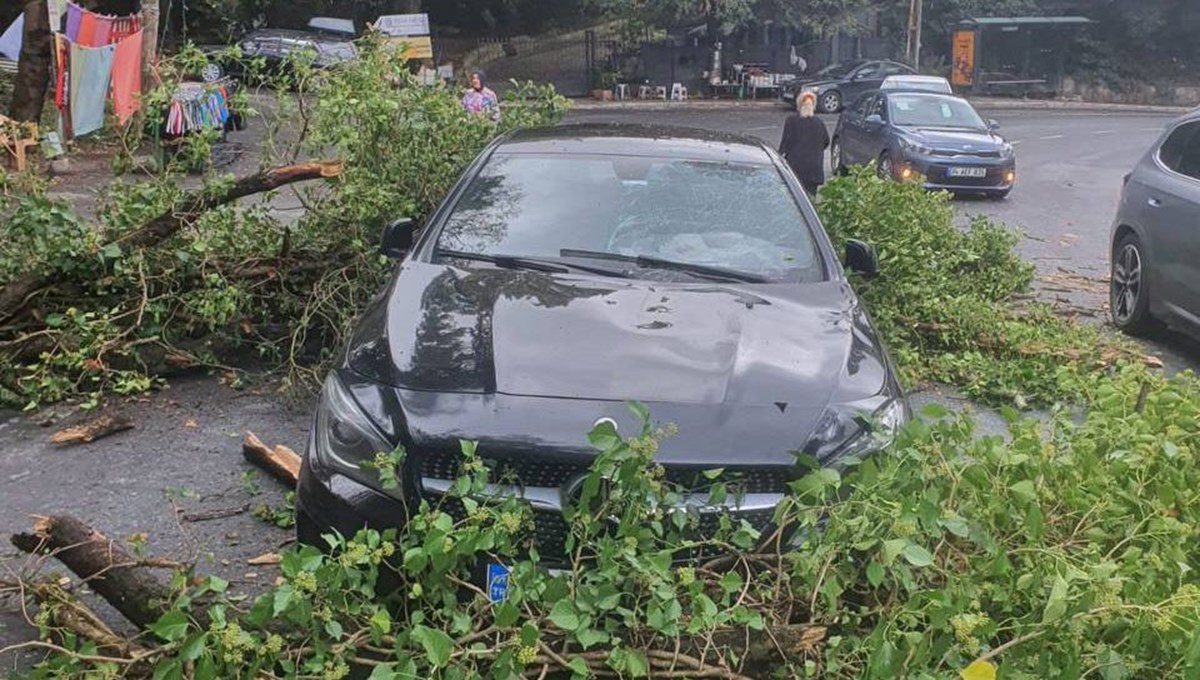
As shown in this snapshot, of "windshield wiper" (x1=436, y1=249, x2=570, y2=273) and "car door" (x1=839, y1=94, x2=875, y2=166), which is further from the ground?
"windshield wiper" (x1=436, y1=249, x2=570, y2=273)

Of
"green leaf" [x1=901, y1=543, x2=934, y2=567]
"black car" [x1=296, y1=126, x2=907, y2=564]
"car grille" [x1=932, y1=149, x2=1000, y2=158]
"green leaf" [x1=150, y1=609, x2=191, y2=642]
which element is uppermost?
"black car" [x1=296, y1=126, x2=907, y2=564]

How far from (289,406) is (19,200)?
6.39 feet

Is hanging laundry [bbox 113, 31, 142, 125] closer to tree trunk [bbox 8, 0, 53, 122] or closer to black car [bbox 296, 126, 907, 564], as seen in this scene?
tree trunk [bbox 8, 0, 53, 122]

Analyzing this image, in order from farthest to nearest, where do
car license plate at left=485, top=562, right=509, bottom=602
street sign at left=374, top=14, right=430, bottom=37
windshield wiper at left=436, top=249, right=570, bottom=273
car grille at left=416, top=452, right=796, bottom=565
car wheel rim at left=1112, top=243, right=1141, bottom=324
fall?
street sign at left=374, top=14, right=430, bottom=37, car wheel rim at left=1112, top=243, right=1141, bottom=324, windshield wiper at left=436, top=249, right=570, bottom=273, car grille at left=416, top=452, right=796, bottom=565, car license plate at left=485, top=562, right=509, bottom=602

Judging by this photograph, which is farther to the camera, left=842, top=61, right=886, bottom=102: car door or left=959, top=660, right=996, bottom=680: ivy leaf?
left=842, top=61, right=886, bottom=102: car door

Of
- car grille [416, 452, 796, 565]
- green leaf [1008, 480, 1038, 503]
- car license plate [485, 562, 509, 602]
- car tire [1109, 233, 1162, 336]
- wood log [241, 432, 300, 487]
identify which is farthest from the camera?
car tire [1109, 233, 1162, 336]

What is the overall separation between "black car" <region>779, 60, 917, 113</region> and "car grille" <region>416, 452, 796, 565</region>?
3057 cm

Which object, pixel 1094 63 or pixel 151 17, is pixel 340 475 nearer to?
pixel 151 17

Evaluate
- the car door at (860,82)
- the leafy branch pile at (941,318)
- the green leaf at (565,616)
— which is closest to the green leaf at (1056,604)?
the green leaf at (565,616)

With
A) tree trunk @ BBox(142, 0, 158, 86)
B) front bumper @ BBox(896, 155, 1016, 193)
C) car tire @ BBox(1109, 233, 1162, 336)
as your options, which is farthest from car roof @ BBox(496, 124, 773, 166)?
tree trunk @ BBox(142, 0, 158, 86)

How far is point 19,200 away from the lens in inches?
246

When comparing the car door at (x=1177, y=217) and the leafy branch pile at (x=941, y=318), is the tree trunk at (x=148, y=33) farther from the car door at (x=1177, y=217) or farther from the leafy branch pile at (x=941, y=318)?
the car door at (x=1177, y=217)

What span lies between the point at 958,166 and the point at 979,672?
48.1 feet

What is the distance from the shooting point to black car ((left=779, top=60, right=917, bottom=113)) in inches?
1309
